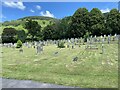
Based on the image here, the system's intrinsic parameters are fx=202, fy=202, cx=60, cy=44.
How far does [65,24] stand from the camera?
168 feet

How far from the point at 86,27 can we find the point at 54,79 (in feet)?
113

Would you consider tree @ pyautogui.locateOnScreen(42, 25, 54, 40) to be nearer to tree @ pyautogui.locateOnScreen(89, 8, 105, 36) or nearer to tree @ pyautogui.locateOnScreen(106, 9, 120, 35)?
tree @ pyautogui.locateOnScreen(89, 8, 105, 36)

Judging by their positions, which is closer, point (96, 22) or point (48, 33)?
point (96, 22)

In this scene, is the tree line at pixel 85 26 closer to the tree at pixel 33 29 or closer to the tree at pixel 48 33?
the tree at pixel 48 33

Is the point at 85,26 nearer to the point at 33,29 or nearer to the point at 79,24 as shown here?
the point at 79,24

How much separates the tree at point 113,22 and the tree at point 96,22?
130cm

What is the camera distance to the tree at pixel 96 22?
135 ft

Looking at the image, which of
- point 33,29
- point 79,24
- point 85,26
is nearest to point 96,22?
point 85,26

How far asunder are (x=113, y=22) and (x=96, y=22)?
3.73 meters

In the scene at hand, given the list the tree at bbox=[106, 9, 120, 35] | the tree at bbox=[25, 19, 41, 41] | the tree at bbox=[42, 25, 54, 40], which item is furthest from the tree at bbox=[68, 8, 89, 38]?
the tree at bbox=[25, 19, 41, 41]

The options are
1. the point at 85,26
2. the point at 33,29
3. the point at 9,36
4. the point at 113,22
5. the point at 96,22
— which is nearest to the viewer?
the point at 113,22

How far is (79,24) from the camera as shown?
4341 cm

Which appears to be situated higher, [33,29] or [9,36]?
[33,29]

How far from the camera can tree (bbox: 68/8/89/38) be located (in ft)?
141
